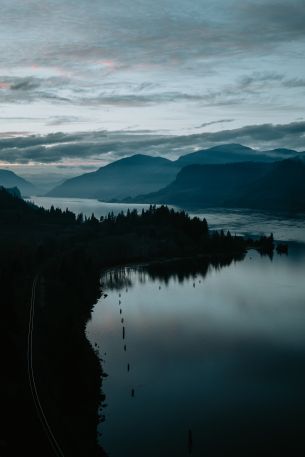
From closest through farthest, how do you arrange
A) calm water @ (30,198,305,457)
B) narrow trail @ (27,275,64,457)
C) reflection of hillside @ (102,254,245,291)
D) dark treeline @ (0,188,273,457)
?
narrow trail @ (27,275,64,457)
dark treeline @ (0,188,273,457)
calm water @ (30,198,305,457)
reflection of hillside @ (102,254,245,291)

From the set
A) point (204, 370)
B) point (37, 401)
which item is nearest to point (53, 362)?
point (37, 401)

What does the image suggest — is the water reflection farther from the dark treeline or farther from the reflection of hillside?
the reflection of hillside

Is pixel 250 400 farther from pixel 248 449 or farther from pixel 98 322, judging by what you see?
pixel 98 322

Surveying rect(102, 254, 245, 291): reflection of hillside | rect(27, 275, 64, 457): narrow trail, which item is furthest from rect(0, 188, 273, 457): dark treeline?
rect(102, 254, 245, 291): reflection of hillside

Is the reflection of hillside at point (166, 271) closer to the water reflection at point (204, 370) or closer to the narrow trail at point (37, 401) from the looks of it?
the water reflection at point (204, 370)

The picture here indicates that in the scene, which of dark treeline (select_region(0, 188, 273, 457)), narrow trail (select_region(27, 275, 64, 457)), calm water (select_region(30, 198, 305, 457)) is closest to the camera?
narrow trail (select_region(27, 275, 64, 457))

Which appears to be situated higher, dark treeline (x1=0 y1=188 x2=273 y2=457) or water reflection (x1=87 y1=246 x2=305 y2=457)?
dark treeline (x1=0 y1=188 x2=273 y2=457)

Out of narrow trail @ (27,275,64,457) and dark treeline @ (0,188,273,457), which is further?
dark treeline @ (0,188,273,457)
